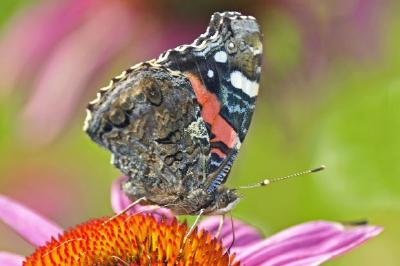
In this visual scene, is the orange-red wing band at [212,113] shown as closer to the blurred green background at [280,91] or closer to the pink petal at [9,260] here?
the pink petal at [9,260]

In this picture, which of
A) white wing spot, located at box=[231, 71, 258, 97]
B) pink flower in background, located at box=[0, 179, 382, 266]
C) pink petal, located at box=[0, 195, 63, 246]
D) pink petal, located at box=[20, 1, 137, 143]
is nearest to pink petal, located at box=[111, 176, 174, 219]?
pink flower in background, located at box=[0, 179, 382, 266]

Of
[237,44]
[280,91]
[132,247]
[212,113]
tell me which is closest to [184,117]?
[212,113]

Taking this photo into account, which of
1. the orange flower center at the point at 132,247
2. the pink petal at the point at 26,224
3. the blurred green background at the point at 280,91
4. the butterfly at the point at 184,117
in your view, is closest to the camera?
the orange flower center at the point at 132,247

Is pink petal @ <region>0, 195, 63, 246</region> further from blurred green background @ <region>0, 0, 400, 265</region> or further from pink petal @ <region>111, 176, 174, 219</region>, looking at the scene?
blurred green background @ <region>0, 0, 400, 265</region>

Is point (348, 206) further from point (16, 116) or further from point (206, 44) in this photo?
point (206, 44)

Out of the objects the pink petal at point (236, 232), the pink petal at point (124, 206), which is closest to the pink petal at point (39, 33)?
the pink petal at point (124, 206)
